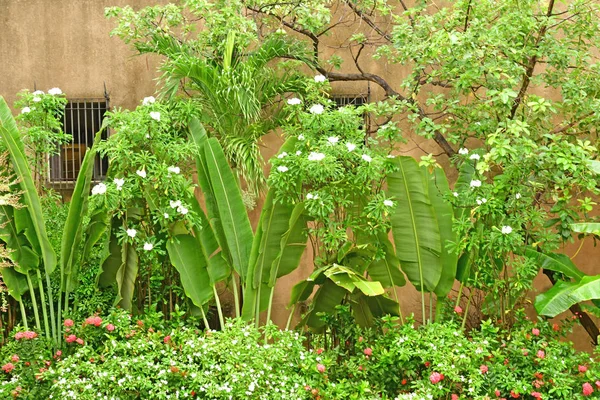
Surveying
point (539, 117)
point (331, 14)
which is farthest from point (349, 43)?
point (539, 117)

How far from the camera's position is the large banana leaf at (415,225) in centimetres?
734

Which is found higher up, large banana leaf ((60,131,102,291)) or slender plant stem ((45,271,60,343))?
large banana leaf ((60,131,102,291))

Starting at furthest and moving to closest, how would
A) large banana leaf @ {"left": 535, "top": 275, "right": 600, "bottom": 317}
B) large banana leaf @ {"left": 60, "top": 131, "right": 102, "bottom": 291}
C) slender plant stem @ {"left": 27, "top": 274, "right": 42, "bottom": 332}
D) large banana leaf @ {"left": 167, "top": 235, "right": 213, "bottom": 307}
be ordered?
1. slender plant stem @ {"left": 27, "top": 274, "right": 42, "bottom": 332}
2. large banana leaf @ {"left": 167, "top": 235, "right": 213, "bottom": 307}
3. large banana leaf @ {"left": 60, "top": 131, "right": 102, "bottom": 291}
4. large banana leaf @ {"left": 535, "top": 275, "right": 600, "bottom": 317}

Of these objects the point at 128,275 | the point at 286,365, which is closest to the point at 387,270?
the point at 286,365

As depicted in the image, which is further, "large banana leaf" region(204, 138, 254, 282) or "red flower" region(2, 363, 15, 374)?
"large banana leaf" region(204, 138, 254, 282)

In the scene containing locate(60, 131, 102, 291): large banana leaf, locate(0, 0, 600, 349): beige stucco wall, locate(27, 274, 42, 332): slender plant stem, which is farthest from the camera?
locate(0, 0, 600, 349): beige stucco wall

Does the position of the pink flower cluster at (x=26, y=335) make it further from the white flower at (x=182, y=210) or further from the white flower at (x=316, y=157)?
the white flower at (x=316, y=157)

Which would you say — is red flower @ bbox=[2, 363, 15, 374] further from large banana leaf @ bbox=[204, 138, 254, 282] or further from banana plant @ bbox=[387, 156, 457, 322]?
banana plant @ bbox=[387, 156, 457, 322]

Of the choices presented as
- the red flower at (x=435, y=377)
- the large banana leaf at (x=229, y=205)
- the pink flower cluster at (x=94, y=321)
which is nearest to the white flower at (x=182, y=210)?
the large banana leaf at (x=229, y=205)

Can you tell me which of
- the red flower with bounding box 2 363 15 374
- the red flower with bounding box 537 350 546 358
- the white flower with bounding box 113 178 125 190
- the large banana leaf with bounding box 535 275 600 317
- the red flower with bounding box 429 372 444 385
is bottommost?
the red flower with bounding box 429 372 444 385

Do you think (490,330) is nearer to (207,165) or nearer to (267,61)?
(207,165)

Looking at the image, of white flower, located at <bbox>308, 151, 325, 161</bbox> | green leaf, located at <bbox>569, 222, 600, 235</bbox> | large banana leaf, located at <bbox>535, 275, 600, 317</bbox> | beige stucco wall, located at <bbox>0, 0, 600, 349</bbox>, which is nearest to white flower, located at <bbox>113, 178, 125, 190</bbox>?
white flower, located at <bbox>308, 151, 325, 161</bbox>

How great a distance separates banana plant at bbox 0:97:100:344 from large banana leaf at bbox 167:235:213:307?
3.21 ft

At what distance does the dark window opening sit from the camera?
9328mm
